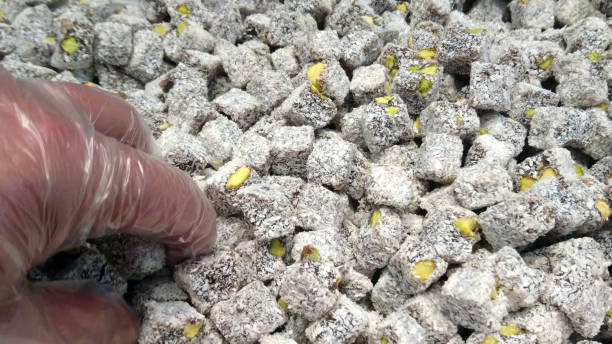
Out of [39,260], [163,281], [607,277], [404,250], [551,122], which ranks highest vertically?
[551,122]

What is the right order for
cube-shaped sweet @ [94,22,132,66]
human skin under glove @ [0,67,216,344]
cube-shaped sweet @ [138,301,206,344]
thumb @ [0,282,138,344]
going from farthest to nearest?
cube-shaped sweet @ [94,22,132,66]
cube-shaped sweet @ [138,301,206,344]
thumb @ [0,282,138,344]
human skin under glove @ [0,67,216,344]

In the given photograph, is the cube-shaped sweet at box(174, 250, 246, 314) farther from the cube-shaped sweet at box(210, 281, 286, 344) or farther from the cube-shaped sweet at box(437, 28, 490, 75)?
the cube-shaped sweet at box(437, 28, 490, 75)

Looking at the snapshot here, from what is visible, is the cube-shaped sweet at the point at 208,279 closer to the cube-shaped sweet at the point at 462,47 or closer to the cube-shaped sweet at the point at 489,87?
the cube-shaped sweet at the point at 489,87

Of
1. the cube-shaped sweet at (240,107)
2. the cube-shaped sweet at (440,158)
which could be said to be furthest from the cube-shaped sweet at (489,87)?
the cube-shaped sweet at (240,107)

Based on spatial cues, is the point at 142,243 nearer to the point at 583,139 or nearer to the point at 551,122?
the point at 551,122

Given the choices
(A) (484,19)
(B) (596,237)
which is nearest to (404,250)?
(B) (596,237)

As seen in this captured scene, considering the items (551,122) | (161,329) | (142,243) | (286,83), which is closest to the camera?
(161,329)

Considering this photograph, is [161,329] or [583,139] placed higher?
[583,139]

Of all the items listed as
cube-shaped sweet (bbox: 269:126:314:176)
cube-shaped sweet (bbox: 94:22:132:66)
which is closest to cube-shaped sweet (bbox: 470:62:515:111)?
cube-shaped sweet (bbox: 269:126:314:176)
